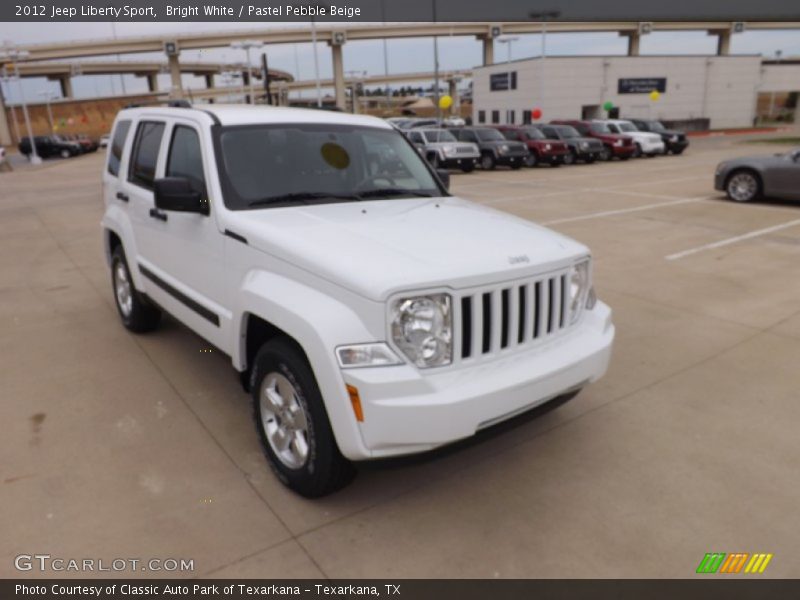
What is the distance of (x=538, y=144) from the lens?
22844 millimetres

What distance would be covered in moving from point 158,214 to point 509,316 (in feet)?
9.01

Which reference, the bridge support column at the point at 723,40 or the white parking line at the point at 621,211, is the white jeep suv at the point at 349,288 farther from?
the bridge support column at the point at 723,40

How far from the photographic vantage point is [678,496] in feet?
10.7

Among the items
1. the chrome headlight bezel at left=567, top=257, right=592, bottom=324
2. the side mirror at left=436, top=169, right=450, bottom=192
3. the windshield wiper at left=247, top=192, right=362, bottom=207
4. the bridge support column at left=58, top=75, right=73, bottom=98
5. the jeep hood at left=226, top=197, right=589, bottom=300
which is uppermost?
the bridge support column at left=58, top=75, right=73, bottom=98

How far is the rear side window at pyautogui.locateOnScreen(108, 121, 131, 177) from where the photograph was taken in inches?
214

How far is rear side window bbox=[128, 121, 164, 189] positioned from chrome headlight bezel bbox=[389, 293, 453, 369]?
9.14 feet

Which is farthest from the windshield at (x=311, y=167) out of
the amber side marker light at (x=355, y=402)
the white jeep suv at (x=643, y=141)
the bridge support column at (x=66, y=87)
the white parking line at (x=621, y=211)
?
the bridge support column at (x=66, y=87)

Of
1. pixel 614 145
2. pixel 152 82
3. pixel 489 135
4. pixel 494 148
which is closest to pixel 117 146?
pixel 494 148

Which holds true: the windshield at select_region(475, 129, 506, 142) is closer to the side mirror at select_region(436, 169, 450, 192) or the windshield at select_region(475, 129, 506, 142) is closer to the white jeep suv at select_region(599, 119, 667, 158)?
the white jeep suv at select_region(599, 119, 667, 158)

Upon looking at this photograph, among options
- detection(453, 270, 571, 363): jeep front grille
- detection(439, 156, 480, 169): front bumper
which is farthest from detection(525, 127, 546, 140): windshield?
detection(453, 270, 571, 363): jeep front grille

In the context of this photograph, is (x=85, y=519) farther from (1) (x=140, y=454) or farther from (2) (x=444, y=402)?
(2) (x=444, y=402)

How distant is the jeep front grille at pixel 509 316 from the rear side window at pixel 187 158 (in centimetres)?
192

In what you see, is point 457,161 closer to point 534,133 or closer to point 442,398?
point 534,133

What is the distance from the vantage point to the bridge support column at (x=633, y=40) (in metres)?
77.1
